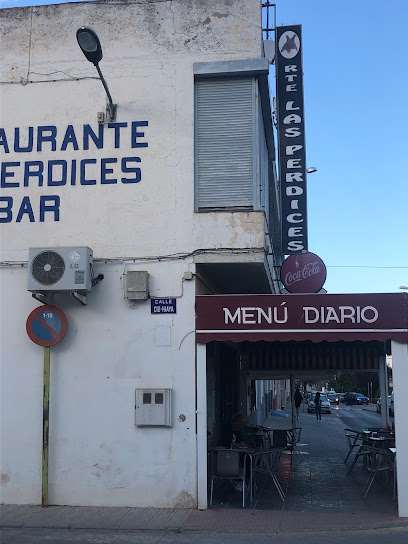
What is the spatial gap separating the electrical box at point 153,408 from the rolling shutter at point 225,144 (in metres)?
3.07

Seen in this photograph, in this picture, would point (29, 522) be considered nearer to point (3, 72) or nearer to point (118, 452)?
point (118, 452)

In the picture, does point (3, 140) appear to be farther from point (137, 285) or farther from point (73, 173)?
point (137, 285)

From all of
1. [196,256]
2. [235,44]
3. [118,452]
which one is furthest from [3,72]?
[118,452]

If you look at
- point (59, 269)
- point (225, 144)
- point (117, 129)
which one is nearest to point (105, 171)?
point (117, 129)

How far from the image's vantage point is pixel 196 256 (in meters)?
9.88

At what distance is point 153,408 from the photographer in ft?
31.3

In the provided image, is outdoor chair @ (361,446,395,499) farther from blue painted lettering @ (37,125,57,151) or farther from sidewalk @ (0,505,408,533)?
blue painted lettering @ (37,125,57,151)

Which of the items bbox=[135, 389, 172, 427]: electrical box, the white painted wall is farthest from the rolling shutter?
bbox=[135, 389, 172, 427]: electrical box

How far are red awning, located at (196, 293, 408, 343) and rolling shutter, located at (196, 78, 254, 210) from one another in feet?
5.48

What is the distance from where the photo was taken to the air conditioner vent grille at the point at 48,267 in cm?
949

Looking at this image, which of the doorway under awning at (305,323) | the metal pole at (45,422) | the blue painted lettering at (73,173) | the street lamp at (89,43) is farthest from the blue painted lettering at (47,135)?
the doorway under awning at (305,323)

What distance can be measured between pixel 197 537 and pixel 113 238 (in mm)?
4757

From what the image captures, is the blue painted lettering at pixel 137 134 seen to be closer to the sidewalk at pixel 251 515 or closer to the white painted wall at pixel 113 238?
the white painted wall at pixel 113 238

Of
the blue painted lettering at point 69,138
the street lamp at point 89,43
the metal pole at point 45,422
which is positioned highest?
the street lamp at point 89,43
